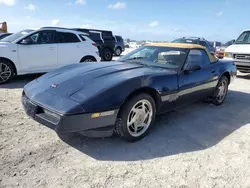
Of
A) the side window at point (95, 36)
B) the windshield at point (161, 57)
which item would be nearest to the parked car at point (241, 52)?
the windshield at point (161, 57)

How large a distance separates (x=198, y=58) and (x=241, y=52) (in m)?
5.51

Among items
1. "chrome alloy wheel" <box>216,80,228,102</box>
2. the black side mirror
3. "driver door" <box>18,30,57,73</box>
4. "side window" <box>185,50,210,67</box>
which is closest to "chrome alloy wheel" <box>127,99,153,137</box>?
the black side mirror

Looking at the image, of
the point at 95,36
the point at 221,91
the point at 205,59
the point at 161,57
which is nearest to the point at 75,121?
the point at 161,57

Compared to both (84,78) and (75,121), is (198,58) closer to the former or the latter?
(84,78)

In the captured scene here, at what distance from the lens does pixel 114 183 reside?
8.16ft

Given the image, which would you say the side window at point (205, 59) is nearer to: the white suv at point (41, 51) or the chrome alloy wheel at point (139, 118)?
the chrome alloy wheel at point (139, 118)

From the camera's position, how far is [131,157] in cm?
300

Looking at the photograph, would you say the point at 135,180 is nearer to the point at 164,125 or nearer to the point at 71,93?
the point at 71,93

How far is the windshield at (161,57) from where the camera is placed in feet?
13.6

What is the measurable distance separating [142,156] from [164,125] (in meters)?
1.14

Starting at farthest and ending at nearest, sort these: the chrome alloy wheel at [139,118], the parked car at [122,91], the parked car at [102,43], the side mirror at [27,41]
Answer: the parked car at [102,43] → the side mirror at [27,41] → the chrome alloy wheel at [139,118] → the parked car at [122,91]

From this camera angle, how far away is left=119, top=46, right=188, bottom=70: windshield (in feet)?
13.6

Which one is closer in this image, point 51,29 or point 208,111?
point 208,111

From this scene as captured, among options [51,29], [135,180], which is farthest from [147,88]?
[51,29]
